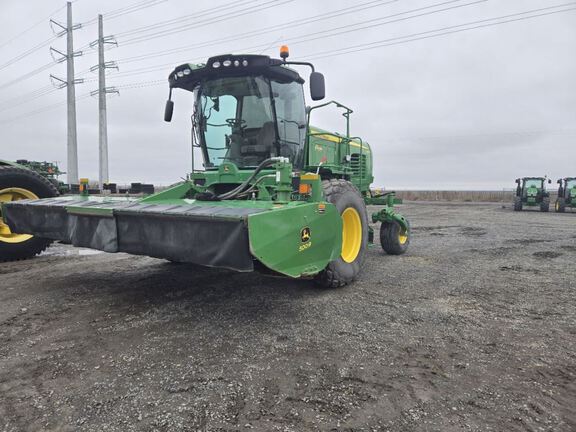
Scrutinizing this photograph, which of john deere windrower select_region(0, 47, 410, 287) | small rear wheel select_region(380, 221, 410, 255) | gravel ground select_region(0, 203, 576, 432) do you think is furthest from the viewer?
small rear wheel select_region(380, 221, 410, 255)

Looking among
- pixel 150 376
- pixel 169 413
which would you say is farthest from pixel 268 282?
pixel 169 413

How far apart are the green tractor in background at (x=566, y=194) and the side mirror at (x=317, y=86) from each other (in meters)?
22.2

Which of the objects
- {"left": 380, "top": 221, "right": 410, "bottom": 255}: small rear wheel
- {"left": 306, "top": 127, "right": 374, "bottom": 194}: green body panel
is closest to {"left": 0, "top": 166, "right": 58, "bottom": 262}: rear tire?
{"left": 306, "top": 127, "right": 374, "bottom": 194}: green body panel

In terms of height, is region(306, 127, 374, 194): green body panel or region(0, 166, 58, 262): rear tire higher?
region(306, 127, 374, 194): green body panel

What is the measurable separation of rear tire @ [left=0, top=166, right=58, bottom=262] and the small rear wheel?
5708 millimetres

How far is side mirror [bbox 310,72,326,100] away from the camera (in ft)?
14.7

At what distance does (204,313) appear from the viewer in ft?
12.2

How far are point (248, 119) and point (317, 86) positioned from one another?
0.98 metres

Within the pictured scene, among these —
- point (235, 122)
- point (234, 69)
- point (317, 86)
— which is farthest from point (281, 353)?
point (234, 69)

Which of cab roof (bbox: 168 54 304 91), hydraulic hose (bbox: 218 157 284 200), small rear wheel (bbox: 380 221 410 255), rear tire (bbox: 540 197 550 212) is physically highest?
Answer: cab roof (bbox: 168 54 304 91)

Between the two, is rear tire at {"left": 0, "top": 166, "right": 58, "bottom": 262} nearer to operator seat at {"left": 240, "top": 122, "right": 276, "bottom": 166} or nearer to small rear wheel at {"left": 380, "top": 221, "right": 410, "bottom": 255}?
operator seat at {"left": 240, "top": 122, "right": 276, "bottom": 166}

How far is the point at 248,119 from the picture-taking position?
16.2ft

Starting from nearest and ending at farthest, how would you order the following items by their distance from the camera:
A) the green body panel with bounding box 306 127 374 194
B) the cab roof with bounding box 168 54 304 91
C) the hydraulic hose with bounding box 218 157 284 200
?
the hydraulic hose with bounding box 218 157 284 200 < the cab roof with bounding box 168 54 304 91 < the green body panel with bounding box 306 127 374 194

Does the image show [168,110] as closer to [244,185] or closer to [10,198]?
[244,185]
